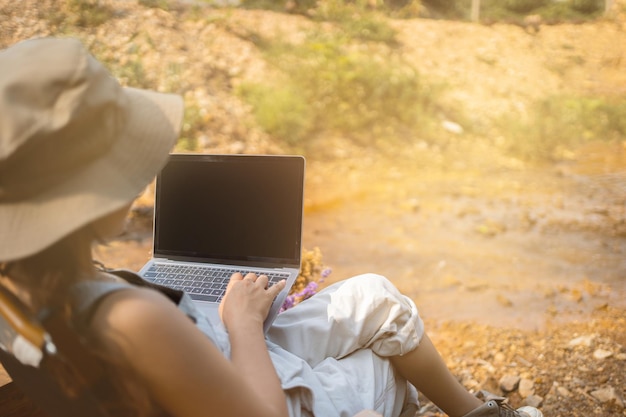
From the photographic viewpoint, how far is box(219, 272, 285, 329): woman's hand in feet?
3.87

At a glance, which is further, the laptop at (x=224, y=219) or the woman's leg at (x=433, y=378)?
the laptop at (x=224, y=219)

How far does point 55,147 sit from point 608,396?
229 centimetres

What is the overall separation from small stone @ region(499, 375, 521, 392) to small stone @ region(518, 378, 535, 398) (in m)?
0.02

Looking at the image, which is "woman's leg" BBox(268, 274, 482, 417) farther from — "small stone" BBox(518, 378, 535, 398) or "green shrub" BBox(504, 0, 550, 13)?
"green shrub" BBox(504, 0, 550, 13)

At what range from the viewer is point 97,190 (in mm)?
861

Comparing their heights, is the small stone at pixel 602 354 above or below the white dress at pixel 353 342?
below

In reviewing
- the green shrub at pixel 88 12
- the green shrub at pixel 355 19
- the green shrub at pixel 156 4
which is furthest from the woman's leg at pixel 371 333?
the green shrub at pixel 355 19

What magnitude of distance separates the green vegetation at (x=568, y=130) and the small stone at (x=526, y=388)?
3137mm

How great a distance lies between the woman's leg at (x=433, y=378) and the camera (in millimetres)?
1360

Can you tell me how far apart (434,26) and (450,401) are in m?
5.62

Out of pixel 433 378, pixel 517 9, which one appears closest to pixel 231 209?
pixel 433 378

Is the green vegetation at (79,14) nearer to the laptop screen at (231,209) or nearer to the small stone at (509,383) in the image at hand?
the laptop screen at (231,209)

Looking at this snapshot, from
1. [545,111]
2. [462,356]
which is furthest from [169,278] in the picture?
[545,111]

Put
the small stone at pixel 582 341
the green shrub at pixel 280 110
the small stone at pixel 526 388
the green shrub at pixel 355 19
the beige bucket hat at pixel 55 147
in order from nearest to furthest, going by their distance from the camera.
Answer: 1. the beige bucket hat at pixel 55 147
2. the small stone at pixel 526 388
3. the small stone at pixel 582 341
4. the green shrub at pixel 280 110
5. the green shrub at pixel 355 19
